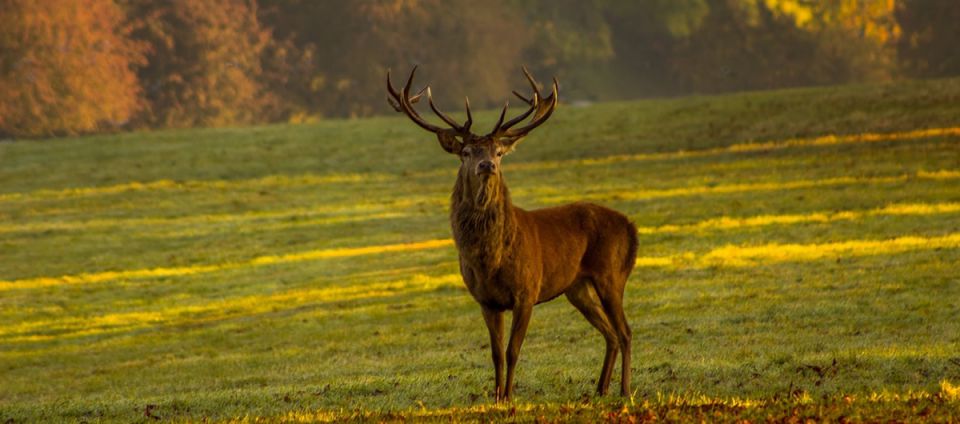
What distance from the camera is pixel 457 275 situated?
28.8 m

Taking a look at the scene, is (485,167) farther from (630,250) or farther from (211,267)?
(211,267)

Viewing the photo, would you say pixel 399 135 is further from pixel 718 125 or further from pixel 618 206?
pixel 618 206

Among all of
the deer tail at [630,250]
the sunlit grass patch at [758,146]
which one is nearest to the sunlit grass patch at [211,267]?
the sunlit grass patch at [758,146]

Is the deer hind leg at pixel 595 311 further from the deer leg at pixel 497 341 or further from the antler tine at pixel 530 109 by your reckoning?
the antler tine at pixel 530 109

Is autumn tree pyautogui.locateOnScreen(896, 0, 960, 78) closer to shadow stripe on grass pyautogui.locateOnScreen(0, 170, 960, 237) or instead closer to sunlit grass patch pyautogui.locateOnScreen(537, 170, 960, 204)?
sunlit grass patch pyautogui.locateOnScreen(537, 170, 960, 204)

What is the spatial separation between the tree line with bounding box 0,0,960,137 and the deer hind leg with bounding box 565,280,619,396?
55.5m

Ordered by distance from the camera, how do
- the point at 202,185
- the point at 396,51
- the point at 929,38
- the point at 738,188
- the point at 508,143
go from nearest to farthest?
the point at 508,143 → the point at 738,188 → the point at 202,185 → the point at 929,38 → the point at 396,51

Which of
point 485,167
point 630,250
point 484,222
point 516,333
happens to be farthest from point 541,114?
point 516,333

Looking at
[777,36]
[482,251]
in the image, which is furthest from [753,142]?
[777,36]

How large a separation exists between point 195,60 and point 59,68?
798 centimetres

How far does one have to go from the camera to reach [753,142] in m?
45.9

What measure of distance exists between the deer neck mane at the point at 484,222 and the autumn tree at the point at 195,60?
60507 mm

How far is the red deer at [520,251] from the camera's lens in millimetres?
14430

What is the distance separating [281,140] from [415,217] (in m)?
19.0
